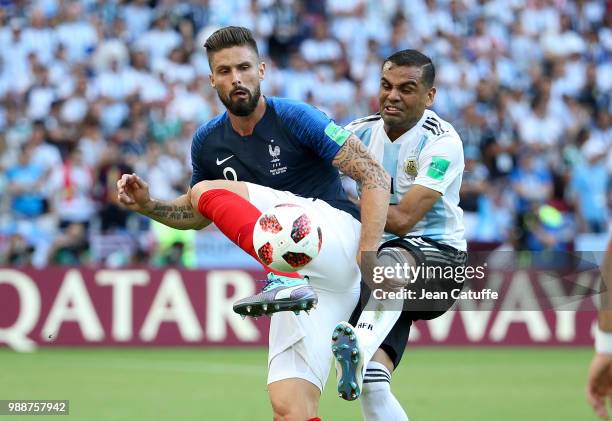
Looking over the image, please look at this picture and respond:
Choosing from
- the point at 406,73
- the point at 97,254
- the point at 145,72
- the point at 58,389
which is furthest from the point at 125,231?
the point at 406,73

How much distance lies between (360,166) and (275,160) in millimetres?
555

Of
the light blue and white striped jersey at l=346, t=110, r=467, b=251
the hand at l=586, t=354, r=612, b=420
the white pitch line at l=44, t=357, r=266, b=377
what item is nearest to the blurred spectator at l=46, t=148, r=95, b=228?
the white pitch line at l=44, t=357, r=266, b=377

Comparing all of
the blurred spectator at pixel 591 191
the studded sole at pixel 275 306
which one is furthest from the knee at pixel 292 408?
the blurred spectator at pixel 591 191

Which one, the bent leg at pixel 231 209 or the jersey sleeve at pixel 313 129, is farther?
the jersey sleeve at pixel 313 129

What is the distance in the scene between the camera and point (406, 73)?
23.0 feet

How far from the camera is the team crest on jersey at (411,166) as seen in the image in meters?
7.02

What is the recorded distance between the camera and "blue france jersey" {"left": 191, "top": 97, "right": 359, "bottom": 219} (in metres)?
6.65

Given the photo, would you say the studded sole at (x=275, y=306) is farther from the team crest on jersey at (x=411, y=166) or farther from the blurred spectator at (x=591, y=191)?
the blurred spectator at (x=591, y=191)

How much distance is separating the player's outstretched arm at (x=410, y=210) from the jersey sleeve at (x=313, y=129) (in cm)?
52

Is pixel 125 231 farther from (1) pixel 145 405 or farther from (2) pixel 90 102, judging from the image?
(1) pixel 145 405

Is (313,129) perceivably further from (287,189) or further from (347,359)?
(347,359)

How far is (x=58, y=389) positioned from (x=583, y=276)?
6.33 meters

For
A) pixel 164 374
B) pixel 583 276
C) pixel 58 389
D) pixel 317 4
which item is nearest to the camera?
pixel 583 276

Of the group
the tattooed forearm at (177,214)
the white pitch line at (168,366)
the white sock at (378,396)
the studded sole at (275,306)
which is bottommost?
the white pitch line at (168,366)
